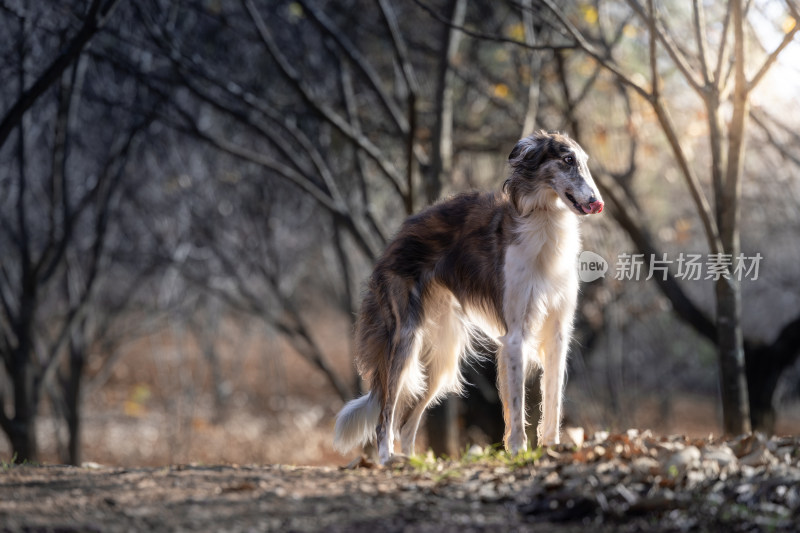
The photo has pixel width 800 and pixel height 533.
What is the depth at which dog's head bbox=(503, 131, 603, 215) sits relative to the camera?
5195mm

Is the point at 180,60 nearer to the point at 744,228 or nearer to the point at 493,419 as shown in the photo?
the point at 493,419

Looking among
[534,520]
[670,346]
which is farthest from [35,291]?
[670,346]

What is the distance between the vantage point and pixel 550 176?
5.32 metres

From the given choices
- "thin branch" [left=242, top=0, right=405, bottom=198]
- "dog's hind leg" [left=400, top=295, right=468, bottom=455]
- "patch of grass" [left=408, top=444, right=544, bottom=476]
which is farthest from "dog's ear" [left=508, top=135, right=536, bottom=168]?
"thin branch" [left=242, top=0, right=405, bottom=198]

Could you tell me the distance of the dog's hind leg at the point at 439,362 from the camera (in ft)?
20.4

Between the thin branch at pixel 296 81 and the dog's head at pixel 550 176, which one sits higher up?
the thin branch at pixel 296 81

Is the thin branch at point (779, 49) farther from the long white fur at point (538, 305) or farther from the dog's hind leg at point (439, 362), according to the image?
the dog's hind leg at point (439, 362)

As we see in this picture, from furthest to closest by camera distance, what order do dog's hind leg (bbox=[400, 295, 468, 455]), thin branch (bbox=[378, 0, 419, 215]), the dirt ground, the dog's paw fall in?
thin branch (bbox=[378, 0, 419, 215])
dog's hind leg (bbox=[400, 295, 468, 455])
the dog's paw
the dirt ground

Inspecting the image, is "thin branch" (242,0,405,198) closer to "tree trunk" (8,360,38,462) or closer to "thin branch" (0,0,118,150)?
"thin branch" (0,0,118,150)

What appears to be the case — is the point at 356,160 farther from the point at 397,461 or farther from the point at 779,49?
the point at 397,461

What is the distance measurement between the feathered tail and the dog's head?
5.47 ft

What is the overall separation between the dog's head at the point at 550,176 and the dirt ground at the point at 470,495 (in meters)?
1.44

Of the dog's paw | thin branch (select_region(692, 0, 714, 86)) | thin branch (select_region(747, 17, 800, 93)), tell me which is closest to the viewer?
the dog's paw

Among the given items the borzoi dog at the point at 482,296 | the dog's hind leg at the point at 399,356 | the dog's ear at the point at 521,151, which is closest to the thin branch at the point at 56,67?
the borzoi dog at the point at 482,296
